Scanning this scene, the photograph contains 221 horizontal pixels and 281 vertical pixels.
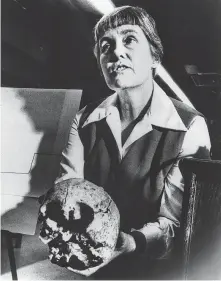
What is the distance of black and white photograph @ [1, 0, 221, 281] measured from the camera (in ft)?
3.95

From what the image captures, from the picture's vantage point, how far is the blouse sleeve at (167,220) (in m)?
1.22

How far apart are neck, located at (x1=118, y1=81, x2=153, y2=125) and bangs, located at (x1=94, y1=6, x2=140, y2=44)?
249 mm

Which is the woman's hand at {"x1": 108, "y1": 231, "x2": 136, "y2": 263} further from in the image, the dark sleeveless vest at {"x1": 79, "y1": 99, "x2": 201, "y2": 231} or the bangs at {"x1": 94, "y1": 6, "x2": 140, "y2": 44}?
the bangs at {"x1": 94, "y1": 6, "x2": 140, "y2": 44}

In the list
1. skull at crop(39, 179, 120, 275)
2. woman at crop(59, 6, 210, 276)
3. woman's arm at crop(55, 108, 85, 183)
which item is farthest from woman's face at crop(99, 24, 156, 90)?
skull at crop(39, 179, 120, 275)

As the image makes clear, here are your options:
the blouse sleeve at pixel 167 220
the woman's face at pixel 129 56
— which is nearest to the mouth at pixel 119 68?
the woman's face at pixel 129 56

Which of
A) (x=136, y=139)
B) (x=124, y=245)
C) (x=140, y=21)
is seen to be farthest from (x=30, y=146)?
(x=140, y=21)

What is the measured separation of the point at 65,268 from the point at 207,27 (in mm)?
1074

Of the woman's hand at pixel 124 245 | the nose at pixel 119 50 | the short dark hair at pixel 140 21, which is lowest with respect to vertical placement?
the woman's hand at pixel 124 245

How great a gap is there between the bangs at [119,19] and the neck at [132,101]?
0.25 m

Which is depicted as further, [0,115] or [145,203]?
[0,115]

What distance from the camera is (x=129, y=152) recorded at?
1.28m

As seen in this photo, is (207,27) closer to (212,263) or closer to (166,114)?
(166,114)

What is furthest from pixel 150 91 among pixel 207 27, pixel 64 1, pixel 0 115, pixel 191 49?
pixel 0 115

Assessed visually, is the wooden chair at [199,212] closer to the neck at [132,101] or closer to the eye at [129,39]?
the neck at [132,101]
